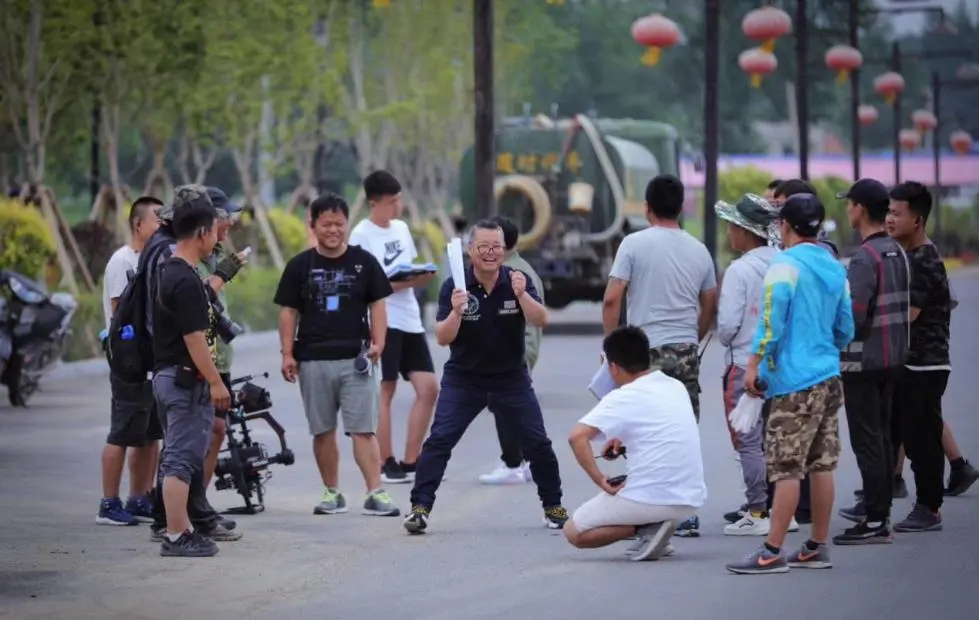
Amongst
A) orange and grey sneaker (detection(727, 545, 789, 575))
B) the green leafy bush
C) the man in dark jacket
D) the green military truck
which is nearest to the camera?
orange and grey sneaker (detection(727, 545, 789, 575))

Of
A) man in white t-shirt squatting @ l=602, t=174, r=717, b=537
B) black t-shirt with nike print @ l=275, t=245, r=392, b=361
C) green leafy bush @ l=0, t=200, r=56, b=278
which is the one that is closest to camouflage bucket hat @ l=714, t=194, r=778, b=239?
man in white t-shirt squatting @ l=602, t=174, r=717, b=537

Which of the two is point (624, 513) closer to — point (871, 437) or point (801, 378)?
point (801, 378)

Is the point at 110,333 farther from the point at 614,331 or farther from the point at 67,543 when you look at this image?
the point at 614,331

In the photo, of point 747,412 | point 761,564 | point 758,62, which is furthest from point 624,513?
point 758,62

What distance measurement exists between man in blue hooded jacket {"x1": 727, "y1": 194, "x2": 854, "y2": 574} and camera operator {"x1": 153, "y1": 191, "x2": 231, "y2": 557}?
2528mm

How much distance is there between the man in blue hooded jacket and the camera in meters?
9.92

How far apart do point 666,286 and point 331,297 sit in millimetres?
1949

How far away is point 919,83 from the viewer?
380 feet

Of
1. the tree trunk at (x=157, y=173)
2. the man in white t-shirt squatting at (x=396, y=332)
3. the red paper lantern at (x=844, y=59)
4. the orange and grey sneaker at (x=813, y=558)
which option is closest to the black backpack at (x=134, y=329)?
the man in white t-shirt squatting at (x=396, y=332)

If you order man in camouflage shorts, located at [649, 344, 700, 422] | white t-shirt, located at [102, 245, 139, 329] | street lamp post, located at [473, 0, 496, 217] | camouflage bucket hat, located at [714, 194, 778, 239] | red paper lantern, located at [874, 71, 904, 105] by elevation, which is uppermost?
red paper lantern, located at [874, 71, 904, 105]

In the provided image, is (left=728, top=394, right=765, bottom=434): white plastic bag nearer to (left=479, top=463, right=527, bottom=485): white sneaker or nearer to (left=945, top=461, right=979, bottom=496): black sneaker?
(left=945, top=461, right=979, bottom=496): black sneaker

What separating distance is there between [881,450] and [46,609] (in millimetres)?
4126

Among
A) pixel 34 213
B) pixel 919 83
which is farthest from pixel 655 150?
pixel 919 83

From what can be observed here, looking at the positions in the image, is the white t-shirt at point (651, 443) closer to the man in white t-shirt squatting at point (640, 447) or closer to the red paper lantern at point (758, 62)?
the man in white t-shirt squatting at point (640, 447)
